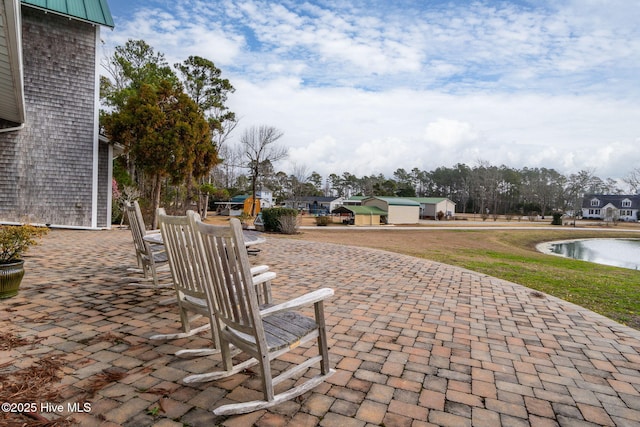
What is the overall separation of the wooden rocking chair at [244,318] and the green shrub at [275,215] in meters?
13.3

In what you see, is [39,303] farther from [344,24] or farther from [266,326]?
[344,24]

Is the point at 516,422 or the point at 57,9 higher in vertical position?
the point at 57,9

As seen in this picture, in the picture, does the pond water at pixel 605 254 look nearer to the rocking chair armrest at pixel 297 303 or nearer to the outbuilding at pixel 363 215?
the outbuilding at pixel 363 215

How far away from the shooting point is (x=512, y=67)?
451 inches

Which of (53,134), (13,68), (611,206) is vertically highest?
(13,68)

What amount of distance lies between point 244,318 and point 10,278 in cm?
319

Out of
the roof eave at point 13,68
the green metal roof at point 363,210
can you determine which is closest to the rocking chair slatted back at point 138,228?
the roof eave at point 13,68

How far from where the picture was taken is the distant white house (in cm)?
5288

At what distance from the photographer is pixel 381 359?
2373 millimetres

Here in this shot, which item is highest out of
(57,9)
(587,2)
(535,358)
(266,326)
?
(57,9)

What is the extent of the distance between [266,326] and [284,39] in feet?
31.5

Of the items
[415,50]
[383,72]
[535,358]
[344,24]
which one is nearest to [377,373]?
[535,358]

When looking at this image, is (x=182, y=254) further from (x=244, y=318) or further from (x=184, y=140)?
(x=184, y=140)

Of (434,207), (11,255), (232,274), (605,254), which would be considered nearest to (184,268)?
(232,274)
